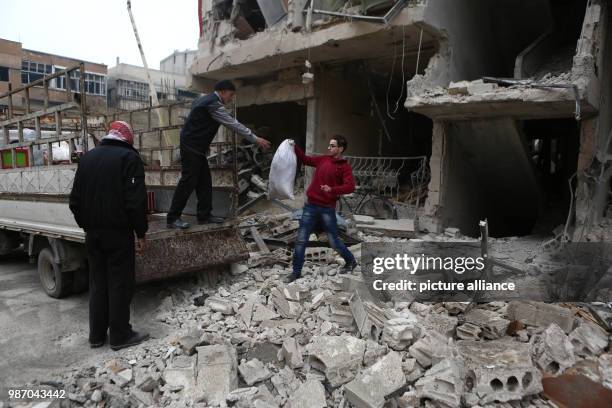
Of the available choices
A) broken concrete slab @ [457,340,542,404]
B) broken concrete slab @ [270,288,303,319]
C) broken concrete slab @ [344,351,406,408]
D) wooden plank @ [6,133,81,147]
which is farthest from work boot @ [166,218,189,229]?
broken concrete slab @ [457,340,542,404]

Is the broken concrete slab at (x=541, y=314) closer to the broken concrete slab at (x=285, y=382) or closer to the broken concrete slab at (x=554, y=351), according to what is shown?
the broken concrete slab at (x=554, y=351)

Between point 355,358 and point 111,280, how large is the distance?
2.01 metres

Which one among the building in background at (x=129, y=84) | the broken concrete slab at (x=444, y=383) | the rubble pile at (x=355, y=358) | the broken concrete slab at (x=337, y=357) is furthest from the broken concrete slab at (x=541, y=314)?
the building in background at (x=129, y=84)

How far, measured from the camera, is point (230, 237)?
475 cm

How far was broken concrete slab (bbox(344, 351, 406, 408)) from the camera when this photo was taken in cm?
249

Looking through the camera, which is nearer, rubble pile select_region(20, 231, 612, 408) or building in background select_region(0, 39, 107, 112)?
rubble pile select_region(20, 231, 612, 408)

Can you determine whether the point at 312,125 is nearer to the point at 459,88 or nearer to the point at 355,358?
the point at 459,88

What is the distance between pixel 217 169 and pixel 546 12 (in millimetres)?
7954

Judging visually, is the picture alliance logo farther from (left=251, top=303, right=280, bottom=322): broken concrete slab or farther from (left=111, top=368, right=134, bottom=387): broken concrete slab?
(left=111, top=368, right=134, bottom=387): broken concrete slab

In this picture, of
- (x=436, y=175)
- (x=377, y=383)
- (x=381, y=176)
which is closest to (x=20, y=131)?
(x=377, y=383)

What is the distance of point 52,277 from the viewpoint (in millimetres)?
4770

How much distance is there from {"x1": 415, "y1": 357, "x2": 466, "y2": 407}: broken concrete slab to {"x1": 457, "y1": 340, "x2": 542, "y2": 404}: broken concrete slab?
0.30ft

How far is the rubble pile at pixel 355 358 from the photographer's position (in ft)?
8.54

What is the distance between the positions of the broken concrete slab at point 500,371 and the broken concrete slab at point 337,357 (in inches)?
28.9
